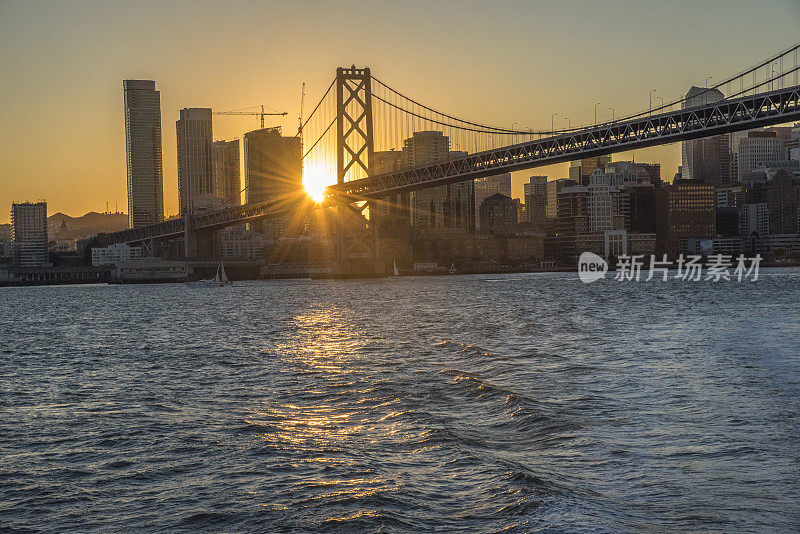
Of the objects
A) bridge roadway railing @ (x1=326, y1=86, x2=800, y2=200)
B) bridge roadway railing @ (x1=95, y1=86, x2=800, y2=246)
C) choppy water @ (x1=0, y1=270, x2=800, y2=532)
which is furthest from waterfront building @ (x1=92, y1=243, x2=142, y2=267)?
choppy water @ (x1=0, y1=270, x2=800, y2=532)

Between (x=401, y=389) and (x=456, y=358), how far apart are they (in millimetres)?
5974

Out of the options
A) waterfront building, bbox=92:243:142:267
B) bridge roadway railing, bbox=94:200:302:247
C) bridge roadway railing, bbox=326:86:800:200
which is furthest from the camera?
waterfront building, bbox=92:243:142:267

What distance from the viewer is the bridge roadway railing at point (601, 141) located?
195 ft

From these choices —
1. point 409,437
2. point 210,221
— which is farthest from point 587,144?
point 210,221

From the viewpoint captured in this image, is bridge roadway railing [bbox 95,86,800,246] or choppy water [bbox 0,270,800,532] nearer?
choppy water [bbox 0,270,800,532]

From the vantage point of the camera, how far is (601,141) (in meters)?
71.3

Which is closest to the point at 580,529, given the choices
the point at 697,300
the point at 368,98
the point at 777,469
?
the point at 777,469

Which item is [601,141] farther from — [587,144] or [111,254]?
[111,254]

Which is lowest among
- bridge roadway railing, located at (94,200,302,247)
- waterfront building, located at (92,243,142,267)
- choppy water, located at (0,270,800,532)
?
choppy water, located at (0,270,800,532)

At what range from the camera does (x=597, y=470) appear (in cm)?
1154

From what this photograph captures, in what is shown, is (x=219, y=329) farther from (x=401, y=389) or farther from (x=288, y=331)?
(x=401, y=389)

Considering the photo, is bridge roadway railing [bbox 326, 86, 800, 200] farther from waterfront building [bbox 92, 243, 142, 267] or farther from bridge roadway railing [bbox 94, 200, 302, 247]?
waterfront building [bbox 92, 243, 142, 267]

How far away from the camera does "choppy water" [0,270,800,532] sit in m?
10.0

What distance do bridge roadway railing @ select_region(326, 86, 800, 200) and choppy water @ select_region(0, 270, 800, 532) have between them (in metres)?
35.0
